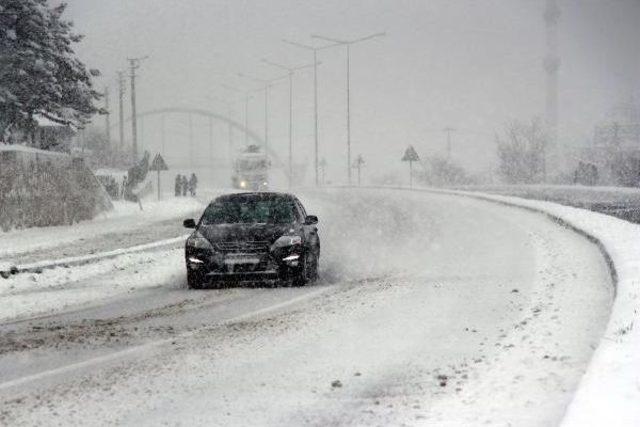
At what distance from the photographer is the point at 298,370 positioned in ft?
23.3

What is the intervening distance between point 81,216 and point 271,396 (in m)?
26.3

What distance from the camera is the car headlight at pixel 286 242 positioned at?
12.9 metres

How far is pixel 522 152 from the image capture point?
115 m

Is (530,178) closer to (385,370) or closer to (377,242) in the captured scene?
(377,242)

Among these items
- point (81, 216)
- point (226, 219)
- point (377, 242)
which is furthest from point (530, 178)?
point (226, 219)

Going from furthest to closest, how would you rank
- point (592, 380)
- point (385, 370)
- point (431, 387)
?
1. point (385, 370)
2. point (431, 387)
3. point (592, 380)

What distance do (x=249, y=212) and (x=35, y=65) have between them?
20.5 meters

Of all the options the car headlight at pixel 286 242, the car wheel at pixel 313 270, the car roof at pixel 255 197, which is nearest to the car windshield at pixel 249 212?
the car roof at pixel 255 197

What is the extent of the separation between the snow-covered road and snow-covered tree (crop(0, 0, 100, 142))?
1891cm

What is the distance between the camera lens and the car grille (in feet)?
42.2

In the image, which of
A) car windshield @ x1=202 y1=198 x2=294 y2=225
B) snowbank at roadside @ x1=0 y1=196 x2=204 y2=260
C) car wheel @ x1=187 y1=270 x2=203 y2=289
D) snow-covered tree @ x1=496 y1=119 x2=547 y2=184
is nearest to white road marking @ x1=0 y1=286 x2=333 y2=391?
car wheel @ x1=187 y1=270 x2=203 y2=289

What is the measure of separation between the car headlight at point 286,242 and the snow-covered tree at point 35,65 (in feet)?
71.4

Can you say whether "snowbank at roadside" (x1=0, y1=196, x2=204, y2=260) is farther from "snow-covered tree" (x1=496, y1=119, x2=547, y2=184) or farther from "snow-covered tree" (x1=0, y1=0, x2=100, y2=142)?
"snow-covered tree" (x1=496, y1=119, x2=547, y2=184)

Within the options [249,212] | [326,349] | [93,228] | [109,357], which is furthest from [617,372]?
[93,228]
